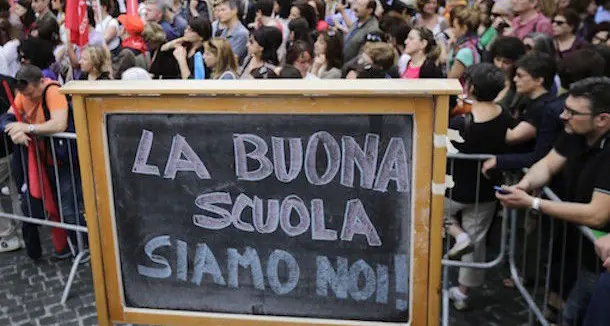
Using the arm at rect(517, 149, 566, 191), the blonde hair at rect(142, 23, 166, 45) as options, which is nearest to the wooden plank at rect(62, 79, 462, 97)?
the arm at rect(517, 149, 566, 191)

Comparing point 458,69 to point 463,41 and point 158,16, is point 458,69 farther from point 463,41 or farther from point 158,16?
point 158,16

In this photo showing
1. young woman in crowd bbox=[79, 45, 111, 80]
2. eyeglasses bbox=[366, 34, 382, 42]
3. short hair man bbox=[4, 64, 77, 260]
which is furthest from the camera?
eyeglasses bbox=[366, 34, 382, 42]

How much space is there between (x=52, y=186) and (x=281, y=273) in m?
3.37

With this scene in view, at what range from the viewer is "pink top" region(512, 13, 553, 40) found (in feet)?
25.7

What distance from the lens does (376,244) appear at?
2957mm

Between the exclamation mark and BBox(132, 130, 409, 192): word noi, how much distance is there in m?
0.33

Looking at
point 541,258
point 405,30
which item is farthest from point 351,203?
point 405,30

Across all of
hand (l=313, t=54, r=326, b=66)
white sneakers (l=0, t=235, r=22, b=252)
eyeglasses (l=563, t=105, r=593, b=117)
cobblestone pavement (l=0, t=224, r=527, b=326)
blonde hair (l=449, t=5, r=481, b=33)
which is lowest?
cobblestone pavement (l=0, t=224, r=527, b=326)

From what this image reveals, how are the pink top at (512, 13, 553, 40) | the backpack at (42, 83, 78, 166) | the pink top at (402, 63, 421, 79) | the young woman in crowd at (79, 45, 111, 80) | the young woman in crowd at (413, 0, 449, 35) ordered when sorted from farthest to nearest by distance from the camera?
the young woman in crowd at (413, 0, 449, 35) < the pink top at (512, 13, 553, 40) < the pink top at (402, 63, 421, 79) < the young woman in crowd at (79, 45, 111, 80) < the backpack at (42, 83, 78, 166)

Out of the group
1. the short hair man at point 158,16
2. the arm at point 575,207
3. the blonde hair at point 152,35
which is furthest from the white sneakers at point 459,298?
the short hair man at point 158,16

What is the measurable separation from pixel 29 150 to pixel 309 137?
3.52 meters

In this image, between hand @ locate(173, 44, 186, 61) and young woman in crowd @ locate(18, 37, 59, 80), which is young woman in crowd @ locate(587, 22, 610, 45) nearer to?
hand @ locate(173, 44, 186, 61)

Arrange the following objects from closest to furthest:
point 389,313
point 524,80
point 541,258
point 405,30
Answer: point 389,313 → point 541,258 → point 524,80 → point 405,30

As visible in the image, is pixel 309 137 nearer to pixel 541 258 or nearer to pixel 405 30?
pixel 541 258
